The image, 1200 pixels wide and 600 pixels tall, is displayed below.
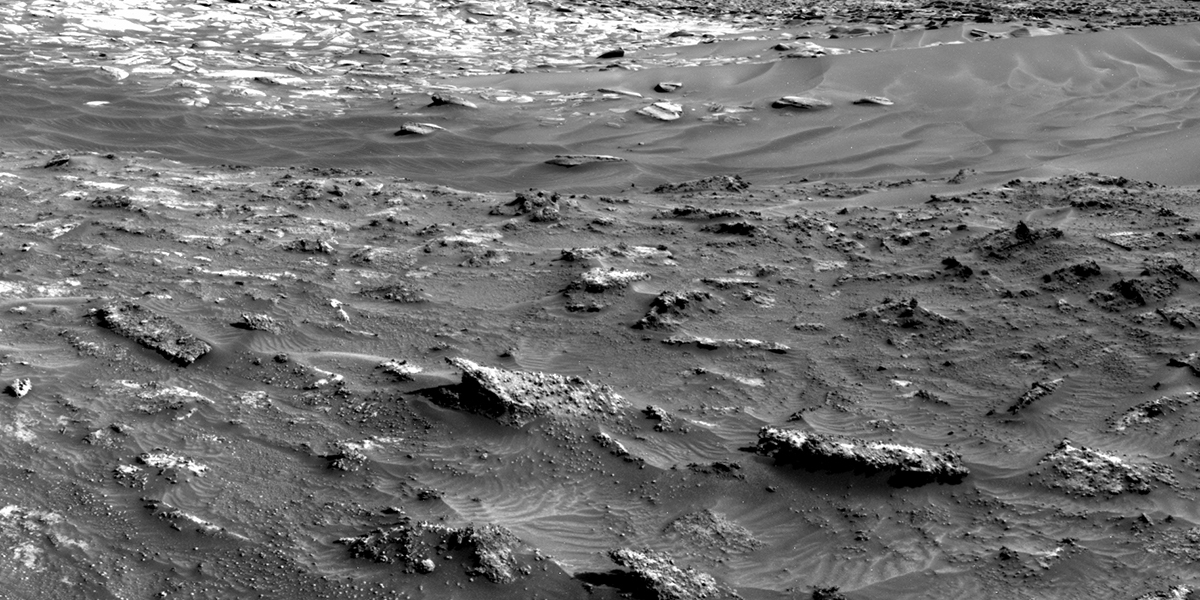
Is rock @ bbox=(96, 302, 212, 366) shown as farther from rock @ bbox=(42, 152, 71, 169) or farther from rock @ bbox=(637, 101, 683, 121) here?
rock @ bbox=(637, 101, 683, 121)

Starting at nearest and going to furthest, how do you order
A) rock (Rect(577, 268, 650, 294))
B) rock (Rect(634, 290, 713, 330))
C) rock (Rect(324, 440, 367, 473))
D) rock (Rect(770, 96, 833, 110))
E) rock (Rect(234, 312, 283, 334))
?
1. rock (Rect(324, 440, 367, 473))
2. rock (Rect(234, 312, 283, 334))
3. rock (Rect(634, 290, 713, 330))
4. rock (Rect(577, 268, 650, 294))
5. rock (Rect(770, 96, 833, 110))

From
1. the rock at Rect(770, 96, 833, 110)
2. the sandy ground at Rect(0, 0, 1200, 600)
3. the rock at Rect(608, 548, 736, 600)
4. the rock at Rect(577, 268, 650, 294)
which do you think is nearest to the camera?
the rock at Rect(608, 548, 736, 600)

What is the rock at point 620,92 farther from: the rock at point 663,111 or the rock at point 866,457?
the rock at point 866,457

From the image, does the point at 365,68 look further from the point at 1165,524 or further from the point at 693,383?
the point at 1165,524

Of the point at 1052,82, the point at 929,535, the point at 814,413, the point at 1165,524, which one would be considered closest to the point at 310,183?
the point at 814,413

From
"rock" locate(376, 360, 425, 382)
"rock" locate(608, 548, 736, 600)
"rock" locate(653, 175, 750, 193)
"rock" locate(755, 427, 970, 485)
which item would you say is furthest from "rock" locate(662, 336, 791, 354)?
"rock" locate(653, 175, 750, 193)

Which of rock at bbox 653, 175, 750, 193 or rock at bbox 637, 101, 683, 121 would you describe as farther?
rock at bbox 637, 101, 683, 121
